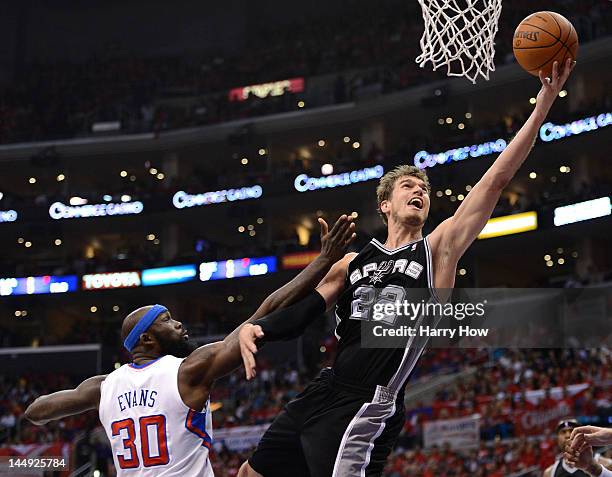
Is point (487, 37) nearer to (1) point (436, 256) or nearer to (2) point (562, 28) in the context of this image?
(2) point (562, 28)

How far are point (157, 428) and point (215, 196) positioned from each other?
28.3 meters

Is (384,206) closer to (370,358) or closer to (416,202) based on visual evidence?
(416,202)

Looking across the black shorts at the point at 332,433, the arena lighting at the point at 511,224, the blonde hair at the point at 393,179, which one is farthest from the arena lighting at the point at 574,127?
the black shorts at the point at 332,433

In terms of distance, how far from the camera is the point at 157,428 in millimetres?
4562

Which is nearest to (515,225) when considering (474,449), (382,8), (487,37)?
(474,449)

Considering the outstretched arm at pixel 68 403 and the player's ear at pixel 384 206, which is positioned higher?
the player's ear at pixel 384 206

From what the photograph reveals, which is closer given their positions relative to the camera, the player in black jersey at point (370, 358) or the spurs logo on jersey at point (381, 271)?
the player in black jersey at point (370, 358)

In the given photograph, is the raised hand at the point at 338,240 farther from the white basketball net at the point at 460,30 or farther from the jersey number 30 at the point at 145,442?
the white basketball net at the point at 460,30

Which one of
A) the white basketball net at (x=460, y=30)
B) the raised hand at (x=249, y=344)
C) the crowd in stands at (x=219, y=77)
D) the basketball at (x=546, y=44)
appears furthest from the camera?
the crowd in stands at (x=219, y=77)

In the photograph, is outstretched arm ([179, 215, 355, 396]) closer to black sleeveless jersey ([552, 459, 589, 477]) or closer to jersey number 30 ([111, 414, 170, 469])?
jersey number 30 ([111, 414, 170, 469])

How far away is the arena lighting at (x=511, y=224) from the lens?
26734 mm

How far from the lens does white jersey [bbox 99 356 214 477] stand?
456 centimetres

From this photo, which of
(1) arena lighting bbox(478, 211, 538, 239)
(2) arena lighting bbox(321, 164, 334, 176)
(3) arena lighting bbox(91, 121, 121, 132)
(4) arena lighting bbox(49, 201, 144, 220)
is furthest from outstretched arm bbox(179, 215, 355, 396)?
(3) arena lighting bbox(91, 121, 121, 132)

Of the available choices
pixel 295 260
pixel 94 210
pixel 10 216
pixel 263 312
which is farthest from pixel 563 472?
pixel 10 216
